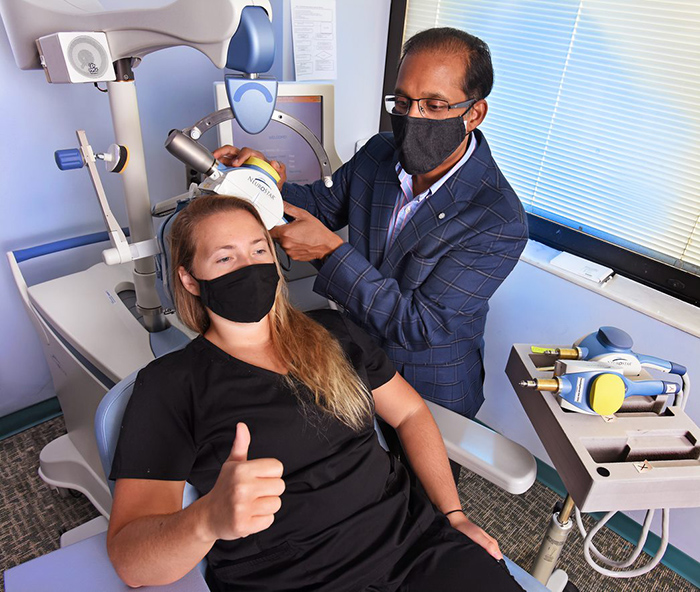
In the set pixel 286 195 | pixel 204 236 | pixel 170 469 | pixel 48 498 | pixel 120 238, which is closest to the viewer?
pixel 170 469

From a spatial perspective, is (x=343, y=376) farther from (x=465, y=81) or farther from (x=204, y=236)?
(x=465, y=81)

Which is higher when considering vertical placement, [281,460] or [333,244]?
[333,244]

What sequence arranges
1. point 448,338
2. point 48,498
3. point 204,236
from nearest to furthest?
point 204,236, point 448,338, point 48,498

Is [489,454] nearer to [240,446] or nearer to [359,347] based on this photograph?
[359,347]

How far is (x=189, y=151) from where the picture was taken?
1.10 m

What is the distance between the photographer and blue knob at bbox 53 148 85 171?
1132 mm

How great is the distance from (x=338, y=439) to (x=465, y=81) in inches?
35.0

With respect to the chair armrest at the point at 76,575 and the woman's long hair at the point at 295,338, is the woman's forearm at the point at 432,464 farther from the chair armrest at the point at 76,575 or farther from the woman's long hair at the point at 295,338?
the chair armrest at the point at 76,575

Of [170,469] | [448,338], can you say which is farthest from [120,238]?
[448,338]

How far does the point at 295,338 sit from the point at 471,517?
1148mm

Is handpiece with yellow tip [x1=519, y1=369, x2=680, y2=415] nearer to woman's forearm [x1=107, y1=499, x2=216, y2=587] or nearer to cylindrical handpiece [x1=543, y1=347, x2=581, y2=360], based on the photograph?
cylindrical handpiece [x1=543, y1=347, x2=581, y2=360]

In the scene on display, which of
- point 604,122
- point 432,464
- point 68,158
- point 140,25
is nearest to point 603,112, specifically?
point 604,122

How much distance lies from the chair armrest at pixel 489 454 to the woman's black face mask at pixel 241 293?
52 cm

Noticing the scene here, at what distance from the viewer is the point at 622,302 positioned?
163 cm
